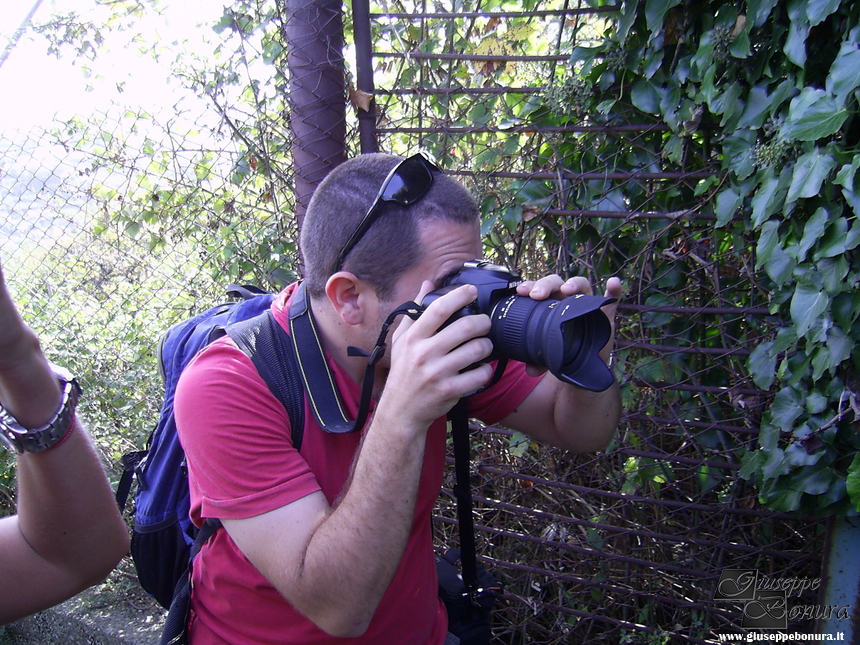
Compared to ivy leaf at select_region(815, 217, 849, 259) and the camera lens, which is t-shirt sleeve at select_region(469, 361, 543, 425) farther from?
ivy leaf at select_region(815, 217, 849, 259)

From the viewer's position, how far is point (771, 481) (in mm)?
1636

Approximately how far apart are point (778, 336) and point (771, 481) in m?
0.39

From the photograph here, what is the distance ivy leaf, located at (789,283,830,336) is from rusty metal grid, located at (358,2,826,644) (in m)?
0.22

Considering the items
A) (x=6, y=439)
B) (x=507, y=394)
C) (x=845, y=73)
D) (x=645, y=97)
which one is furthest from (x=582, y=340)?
(x=6, y=439)

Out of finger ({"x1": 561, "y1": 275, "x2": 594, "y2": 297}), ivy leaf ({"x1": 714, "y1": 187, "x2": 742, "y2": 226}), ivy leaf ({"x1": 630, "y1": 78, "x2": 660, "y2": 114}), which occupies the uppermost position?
A: ivy leaf ({"x1": 630, "y1": 78, "x2": 660, "y2": 114})

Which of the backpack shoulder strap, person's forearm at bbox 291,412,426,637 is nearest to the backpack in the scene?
the backpack shoulder strap

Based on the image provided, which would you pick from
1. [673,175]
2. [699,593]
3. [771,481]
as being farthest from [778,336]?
[699,593]

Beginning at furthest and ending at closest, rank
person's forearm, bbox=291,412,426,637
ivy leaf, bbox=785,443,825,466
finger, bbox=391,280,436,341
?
1. ivy leaf, bbox=785,443,825,466
2. finger, bbox=391,280,436,341
3. person's forearm, bbox=291,412,426,637

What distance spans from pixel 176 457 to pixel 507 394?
0.83 metres

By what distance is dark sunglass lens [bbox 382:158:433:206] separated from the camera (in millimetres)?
1325

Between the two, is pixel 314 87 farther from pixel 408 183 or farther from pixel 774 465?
pixel 774 465

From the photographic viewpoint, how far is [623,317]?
1935 millimetres

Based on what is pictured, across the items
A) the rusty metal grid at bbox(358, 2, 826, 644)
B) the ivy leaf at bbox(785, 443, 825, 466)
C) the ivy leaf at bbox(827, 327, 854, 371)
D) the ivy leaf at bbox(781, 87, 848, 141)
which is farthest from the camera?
the rusty metal grid at bbox(358, 2, 826, 644)

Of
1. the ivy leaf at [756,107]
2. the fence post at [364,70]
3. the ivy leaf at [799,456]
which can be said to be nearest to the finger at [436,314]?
the ivy leaf at [756,107]
